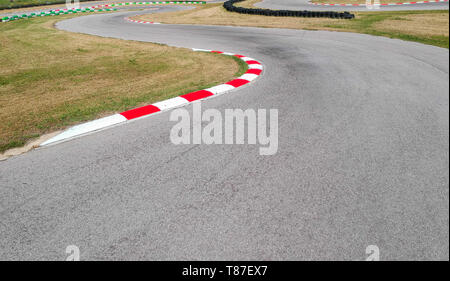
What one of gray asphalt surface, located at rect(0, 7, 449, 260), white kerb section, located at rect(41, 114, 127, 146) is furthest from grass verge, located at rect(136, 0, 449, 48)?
white kerb section, located at rect(41, 114, 127, 146)

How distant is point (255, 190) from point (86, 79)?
5.75m

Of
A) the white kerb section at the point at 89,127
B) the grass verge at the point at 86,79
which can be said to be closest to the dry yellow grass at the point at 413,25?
the grass verge at the point at 86,79

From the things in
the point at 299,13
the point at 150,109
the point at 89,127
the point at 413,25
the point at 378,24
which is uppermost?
the point at 299,13

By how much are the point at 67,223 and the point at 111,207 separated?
382mm

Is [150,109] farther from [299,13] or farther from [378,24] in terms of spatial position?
[299,13]

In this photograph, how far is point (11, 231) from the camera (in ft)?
8.44

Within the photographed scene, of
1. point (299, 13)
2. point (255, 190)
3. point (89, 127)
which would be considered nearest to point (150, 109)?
point (89, 127)

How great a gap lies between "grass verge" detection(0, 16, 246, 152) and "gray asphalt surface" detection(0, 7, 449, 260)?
0.92 metres

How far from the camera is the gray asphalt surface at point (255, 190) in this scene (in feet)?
7.70

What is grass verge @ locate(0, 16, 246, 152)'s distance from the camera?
482 centimetres

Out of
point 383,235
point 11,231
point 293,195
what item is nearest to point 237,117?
point 293,195

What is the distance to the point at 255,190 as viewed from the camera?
2.97 m

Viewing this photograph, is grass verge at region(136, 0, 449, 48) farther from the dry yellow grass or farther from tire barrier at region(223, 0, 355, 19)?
tire barrier at region(223, 0, 355, 19)

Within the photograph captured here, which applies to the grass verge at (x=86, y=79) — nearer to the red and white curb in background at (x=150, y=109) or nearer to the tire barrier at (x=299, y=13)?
the red and white curb in background at (x=150, y=109)
